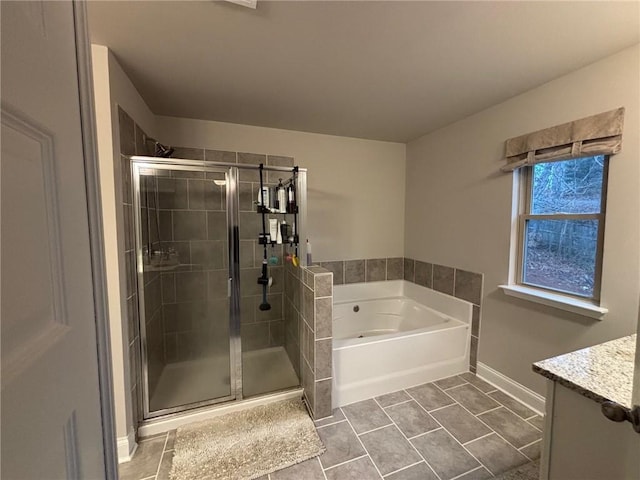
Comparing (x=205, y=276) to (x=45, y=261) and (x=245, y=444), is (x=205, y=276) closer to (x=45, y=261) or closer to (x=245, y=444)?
(x=245, y=444)

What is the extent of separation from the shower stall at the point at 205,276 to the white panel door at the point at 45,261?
1.47 metres

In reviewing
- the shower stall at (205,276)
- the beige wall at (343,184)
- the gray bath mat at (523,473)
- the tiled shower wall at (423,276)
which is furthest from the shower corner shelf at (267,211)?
the gray bath mat at (523,473)

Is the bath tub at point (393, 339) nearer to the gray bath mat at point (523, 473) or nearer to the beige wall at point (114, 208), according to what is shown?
the gray bath mat at point (523, 473)

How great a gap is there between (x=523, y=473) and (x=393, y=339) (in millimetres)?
1014

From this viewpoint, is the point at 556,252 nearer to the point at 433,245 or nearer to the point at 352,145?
the point at 433,245

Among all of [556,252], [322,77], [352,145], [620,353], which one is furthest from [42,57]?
[352,145]

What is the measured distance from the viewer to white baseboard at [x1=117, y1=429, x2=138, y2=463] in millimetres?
1589

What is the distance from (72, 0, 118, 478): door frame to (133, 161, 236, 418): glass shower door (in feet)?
4.59

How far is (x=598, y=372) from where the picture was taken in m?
0.92

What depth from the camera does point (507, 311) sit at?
2.19 meters

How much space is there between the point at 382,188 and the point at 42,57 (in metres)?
3.14

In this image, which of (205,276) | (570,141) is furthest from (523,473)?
(205,276)

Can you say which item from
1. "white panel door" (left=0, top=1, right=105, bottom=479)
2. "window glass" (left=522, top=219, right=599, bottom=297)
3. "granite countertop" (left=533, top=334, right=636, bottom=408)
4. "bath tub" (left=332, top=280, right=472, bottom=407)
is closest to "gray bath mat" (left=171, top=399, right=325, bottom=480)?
"bath tub" (left=332, top=280, right=472, bottom=407)

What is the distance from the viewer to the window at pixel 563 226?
1716mm
